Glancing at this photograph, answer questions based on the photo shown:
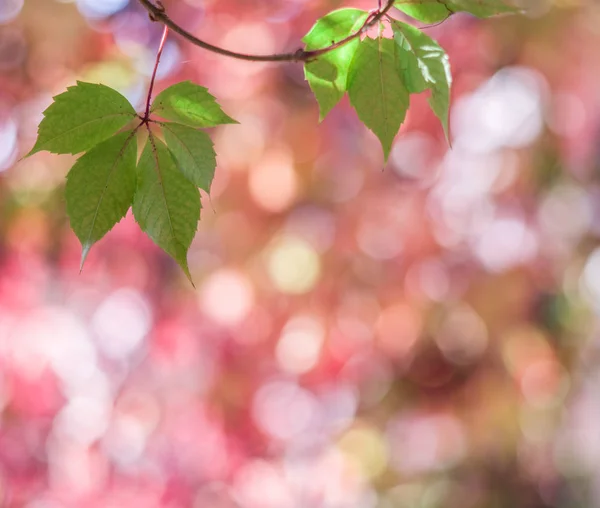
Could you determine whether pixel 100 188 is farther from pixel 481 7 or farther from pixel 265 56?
pixel 481 7

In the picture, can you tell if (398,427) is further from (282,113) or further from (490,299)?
(282,113)

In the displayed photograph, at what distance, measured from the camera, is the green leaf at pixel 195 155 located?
0.47 meters

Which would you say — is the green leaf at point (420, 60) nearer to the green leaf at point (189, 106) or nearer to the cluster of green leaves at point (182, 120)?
the cluster of green leaves at point (182, 120)

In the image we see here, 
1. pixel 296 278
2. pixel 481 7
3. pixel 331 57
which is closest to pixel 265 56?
pixel 331 57

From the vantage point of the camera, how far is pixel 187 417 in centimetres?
235

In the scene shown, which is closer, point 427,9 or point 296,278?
point 427,9

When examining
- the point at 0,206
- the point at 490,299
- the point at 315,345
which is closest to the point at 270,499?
the point at 315,345

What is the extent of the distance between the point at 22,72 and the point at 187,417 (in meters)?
1.32

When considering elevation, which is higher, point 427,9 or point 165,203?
point 427,9

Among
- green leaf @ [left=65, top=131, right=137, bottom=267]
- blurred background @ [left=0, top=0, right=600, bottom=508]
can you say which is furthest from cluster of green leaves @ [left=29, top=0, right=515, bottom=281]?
blurred background @ [left=0, top=0, right=600, bottom=508]

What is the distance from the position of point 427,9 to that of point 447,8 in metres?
0.02

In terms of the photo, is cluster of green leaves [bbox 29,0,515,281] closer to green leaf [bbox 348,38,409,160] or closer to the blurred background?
green leaf [bbox 348,38,409,160]

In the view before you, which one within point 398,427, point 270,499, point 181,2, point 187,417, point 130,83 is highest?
point 181,2

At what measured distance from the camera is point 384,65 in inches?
19.8
